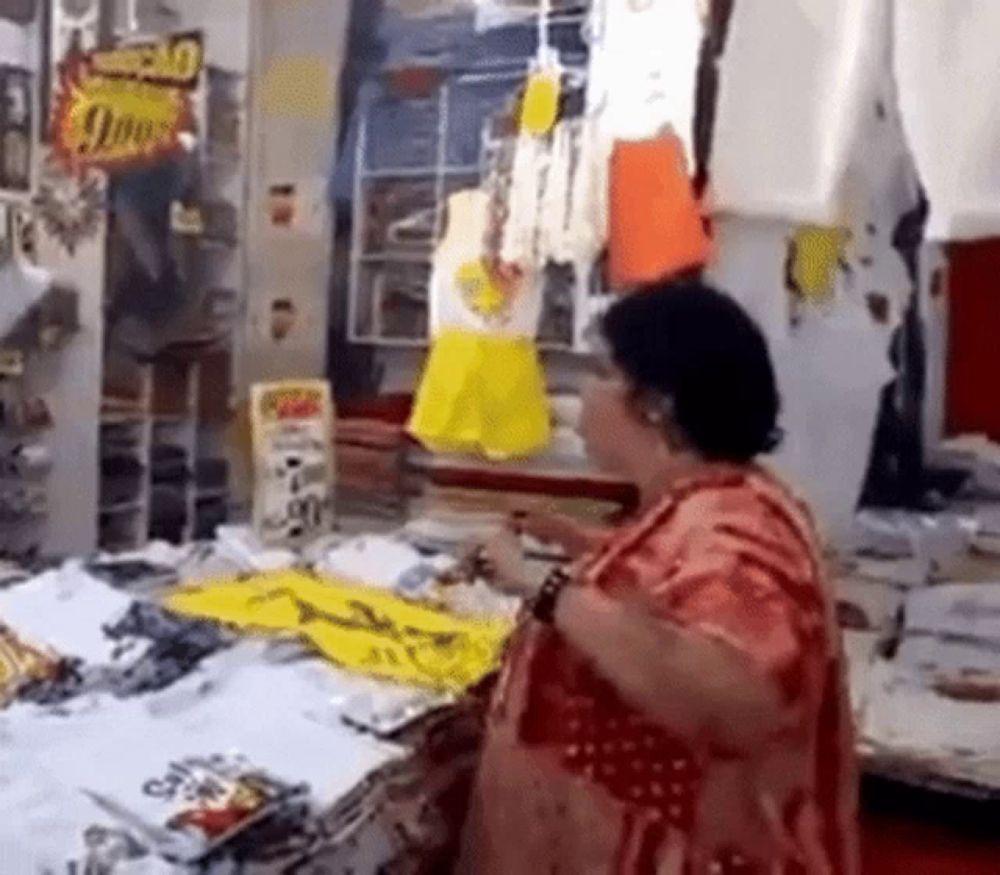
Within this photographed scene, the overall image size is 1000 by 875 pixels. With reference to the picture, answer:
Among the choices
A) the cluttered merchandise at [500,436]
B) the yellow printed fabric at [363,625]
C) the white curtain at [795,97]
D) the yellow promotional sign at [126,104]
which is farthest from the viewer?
the yellow promotional sign at [126,104]

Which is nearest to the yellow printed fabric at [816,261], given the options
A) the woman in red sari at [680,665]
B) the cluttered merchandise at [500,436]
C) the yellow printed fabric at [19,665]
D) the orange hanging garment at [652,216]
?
the cluttered merchandise at [500,436]

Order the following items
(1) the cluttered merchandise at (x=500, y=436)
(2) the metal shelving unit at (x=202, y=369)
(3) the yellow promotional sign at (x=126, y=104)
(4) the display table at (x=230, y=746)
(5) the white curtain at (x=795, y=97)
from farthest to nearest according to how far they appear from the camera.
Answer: (2) the metal shelving unit at (x=202, y=369) → (3) the yellow promotional sign at (x=126, y=104) → (5) the white curtain at (x=795, y=97) → (1) the cluttered merchandise at (x=500, y=436) → (4) the display table at (x=230, y=746)

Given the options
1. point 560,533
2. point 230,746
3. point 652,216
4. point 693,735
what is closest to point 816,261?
point 652,216

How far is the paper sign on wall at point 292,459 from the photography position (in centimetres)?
226

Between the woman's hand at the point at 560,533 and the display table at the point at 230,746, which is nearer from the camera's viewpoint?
the display table at the point at 230,746

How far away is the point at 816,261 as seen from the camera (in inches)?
84.5

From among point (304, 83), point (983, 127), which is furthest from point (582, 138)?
point (983, 127)

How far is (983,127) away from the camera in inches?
72.1

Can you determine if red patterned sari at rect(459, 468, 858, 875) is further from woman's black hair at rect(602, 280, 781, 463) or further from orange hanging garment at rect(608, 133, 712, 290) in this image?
orange hanging garment at rect(608, 133, 712, 290)

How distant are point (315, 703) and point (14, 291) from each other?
2.82 feet

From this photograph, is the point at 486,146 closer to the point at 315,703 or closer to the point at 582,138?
the point at 582,138

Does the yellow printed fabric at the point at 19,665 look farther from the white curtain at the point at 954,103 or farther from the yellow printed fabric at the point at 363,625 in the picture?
the white curtain at the point at 954,103

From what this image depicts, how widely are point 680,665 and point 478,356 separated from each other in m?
1.10

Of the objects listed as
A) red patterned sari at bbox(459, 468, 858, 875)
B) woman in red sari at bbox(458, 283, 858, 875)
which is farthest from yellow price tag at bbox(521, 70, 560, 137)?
red patterned sari at bbox(459, 468, 858, 875)
